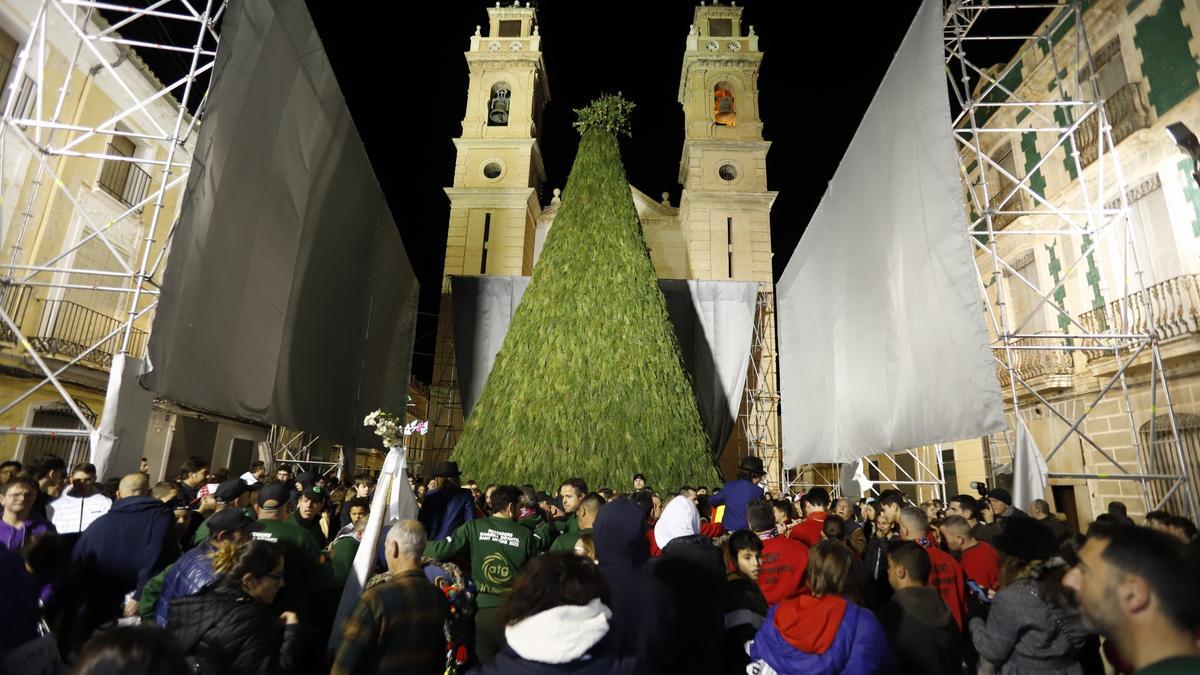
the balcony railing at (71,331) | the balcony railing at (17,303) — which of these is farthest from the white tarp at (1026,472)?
the balcony railing at (17,303)

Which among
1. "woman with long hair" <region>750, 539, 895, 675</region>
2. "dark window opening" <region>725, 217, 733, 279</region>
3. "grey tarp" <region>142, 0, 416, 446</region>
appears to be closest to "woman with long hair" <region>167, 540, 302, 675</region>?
"woman with long hair" <region>750, 539, 895, 675</region>

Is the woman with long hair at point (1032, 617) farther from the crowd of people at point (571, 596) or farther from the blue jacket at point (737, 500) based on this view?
the blue jacket at point (737, 500)

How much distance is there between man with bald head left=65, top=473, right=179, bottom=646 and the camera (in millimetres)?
3109

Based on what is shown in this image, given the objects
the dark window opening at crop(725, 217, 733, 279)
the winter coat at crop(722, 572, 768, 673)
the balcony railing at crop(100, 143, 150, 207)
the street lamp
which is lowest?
the winter coat at crop(722, 572, 768, 673)

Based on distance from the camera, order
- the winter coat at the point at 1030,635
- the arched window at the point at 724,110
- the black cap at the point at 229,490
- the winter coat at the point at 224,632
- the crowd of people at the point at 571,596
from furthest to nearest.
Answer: the arched window at the point at 724,110, the black cap at the point at 229,490, the winter coat at the point at 1030,635, the winter coat at the point at 224,632, the crowd of people at the point at 571,596

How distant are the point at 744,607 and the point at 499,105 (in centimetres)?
2105

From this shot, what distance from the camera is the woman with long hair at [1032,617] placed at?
2.51m

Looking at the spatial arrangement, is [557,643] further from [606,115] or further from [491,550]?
[606,115]

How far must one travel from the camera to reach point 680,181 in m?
21.9

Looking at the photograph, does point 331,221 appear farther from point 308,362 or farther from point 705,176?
point 705,176

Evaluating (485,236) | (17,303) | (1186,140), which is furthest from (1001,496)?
(485,236)

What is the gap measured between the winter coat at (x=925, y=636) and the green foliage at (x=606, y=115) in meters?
13.0

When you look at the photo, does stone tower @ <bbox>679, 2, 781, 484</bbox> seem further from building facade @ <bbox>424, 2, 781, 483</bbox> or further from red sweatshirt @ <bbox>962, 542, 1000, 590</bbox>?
red sweatshirt @ <bbox>962, 542, 1000, 590</bbox>

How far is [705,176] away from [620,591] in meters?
19.3
